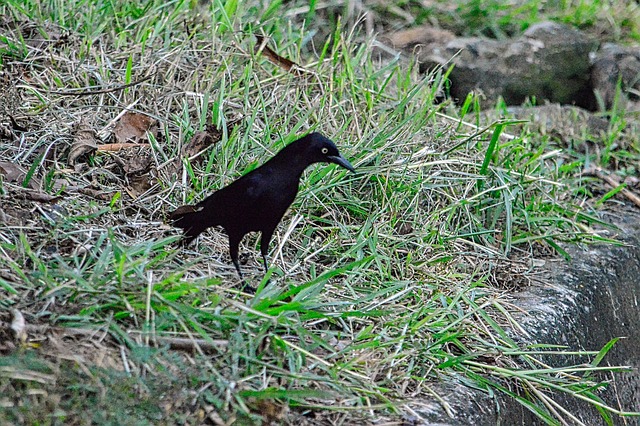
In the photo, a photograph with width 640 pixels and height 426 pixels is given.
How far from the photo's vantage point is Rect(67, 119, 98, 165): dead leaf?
310cm

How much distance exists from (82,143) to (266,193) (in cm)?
93

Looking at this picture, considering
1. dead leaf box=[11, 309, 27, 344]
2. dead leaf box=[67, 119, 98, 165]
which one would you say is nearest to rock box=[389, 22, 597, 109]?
dead leaf box=[67, 119, 98, 165]

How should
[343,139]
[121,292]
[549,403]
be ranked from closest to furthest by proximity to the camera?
1. [121,292]
2. [549,403]
3. [343,139]

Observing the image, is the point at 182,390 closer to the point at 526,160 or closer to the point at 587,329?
the point at 587,329

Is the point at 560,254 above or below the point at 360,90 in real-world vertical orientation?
below

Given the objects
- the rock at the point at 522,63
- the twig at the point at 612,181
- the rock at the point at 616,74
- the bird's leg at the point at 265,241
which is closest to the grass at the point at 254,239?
the bird's leg at the point at 265,241

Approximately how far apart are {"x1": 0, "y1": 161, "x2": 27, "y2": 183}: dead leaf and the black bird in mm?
676

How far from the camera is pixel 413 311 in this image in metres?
2.74

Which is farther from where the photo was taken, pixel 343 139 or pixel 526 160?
pixel 526 160

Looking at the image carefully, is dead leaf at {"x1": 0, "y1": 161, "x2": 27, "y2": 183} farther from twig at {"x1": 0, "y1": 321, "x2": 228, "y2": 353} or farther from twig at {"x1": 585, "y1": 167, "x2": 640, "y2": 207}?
twig at {"x1": 585, "y1": 167, "x2": 640, "y2": 207}

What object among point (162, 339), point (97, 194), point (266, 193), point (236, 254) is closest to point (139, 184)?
point (97, 194)

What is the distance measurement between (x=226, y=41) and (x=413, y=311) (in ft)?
5.93

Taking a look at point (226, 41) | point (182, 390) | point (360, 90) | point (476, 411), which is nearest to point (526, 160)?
point (360, 90)

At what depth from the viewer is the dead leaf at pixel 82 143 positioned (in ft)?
10.2
